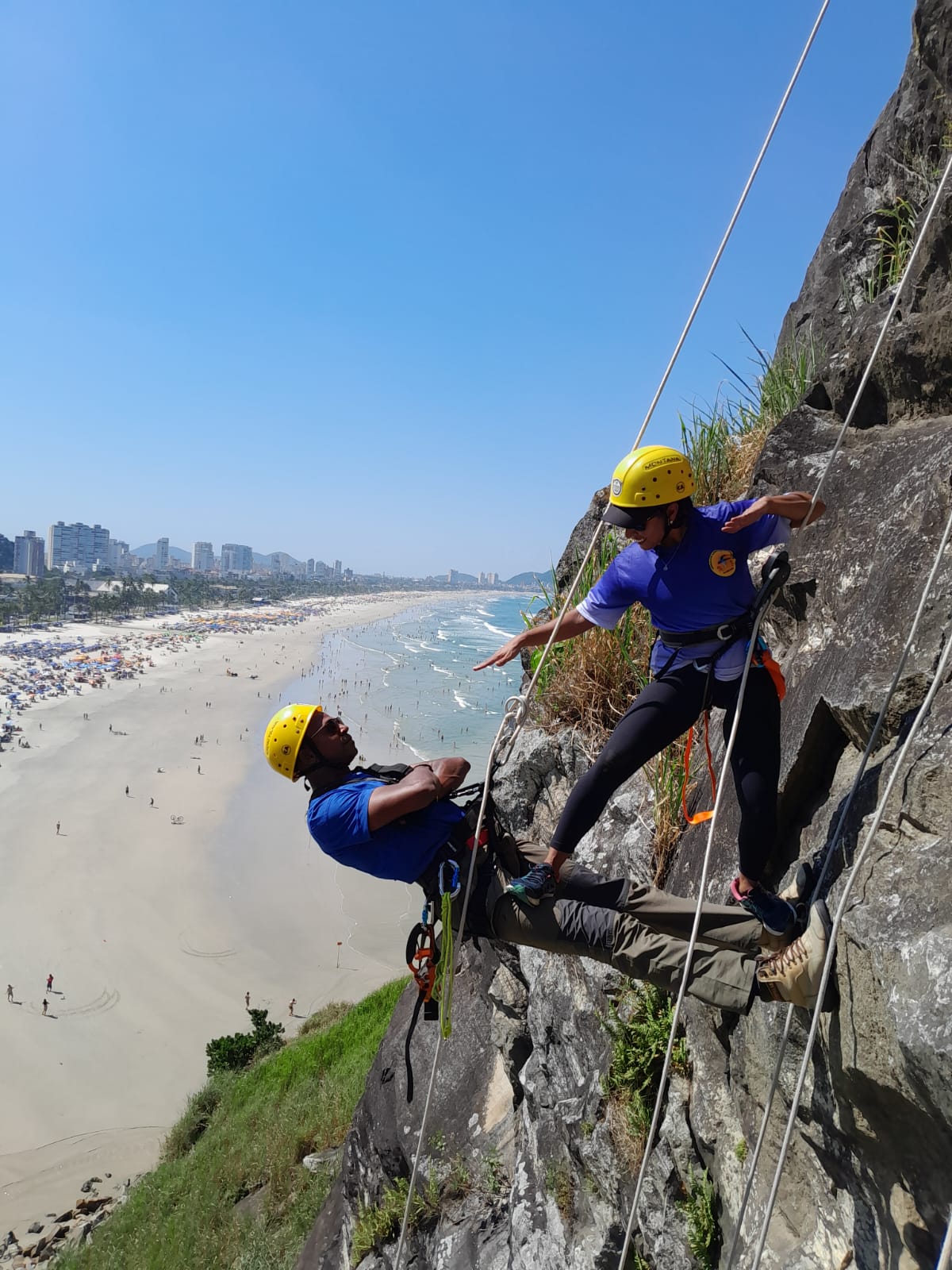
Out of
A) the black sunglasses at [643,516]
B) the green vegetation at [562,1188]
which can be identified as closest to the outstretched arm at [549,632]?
the black sunglasses at [643,516]

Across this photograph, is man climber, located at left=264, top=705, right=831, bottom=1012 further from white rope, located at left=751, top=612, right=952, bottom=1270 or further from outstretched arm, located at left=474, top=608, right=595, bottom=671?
outstretched arm, located at left=474, top=608, right=595, bottom=671

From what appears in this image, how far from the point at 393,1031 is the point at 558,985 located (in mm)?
4050

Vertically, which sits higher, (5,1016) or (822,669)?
(822,669)

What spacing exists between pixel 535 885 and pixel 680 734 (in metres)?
0.96

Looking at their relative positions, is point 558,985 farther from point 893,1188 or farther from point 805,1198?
point 893,1188

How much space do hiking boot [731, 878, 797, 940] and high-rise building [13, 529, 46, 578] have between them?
688 feet

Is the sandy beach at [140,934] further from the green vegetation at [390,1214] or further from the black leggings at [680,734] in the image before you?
the black leggings at [680,734]

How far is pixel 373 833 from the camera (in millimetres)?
3451

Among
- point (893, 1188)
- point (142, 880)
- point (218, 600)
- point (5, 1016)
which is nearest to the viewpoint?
point (893, 1188)

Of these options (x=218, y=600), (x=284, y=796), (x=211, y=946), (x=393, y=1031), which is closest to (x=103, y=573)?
(x=218, y=600)

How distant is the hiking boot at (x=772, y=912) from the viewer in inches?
122

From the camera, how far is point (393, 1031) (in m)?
8.58

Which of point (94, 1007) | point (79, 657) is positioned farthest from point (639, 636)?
point (79, 657)

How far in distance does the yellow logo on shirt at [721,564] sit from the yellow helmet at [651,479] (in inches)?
12.0
